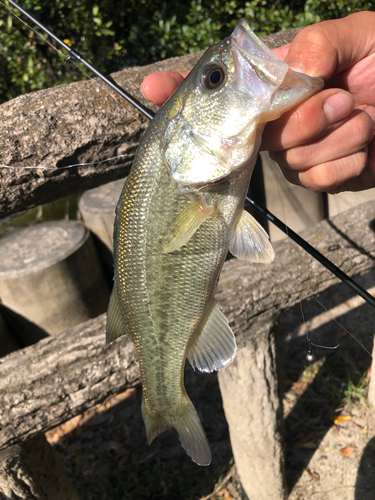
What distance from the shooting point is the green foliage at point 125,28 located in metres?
5.08

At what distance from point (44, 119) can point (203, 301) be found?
3.72 feet

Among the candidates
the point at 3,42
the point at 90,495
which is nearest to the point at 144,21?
the point at 3,42

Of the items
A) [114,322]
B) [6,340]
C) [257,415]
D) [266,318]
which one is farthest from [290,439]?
[6,340]

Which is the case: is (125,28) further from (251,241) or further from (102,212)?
(251,241)

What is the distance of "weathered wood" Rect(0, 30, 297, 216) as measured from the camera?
71.7 inches

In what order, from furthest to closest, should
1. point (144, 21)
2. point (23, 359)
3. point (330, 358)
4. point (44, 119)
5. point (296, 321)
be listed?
point (144, 21) < point (296, 321) < point (330, 358) < point (23, 359) < point (44, 119)

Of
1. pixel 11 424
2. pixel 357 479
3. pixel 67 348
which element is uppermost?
pixel 67 348

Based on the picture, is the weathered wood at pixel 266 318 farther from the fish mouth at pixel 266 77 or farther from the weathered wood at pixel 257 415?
the fish mouth at pixel 266 77

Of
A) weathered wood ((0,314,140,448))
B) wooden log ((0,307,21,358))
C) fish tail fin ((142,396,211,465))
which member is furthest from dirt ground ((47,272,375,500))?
fish tail fin ((142,396,211,465))

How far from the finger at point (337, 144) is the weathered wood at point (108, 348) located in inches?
45.6

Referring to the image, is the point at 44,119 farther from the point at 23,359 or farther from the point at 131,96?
the point at 23,359

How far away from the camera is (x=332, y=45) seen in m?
1.49

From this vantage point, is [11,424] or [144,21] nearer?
[11,424]

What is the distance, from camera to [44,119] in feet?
6.06
